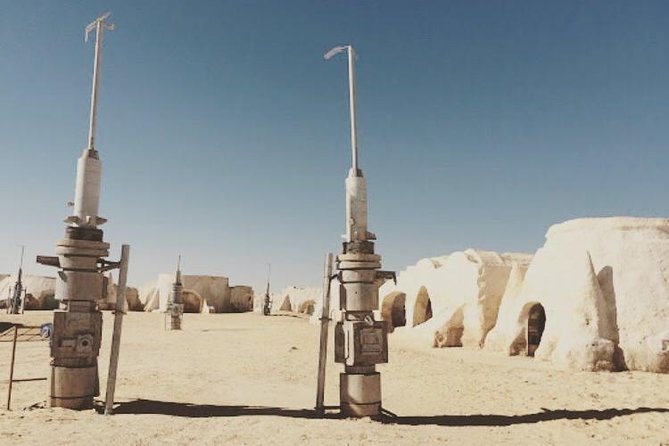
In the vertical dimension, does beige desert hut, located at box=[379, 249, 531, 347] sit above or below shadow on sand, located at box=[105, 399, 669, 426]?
above

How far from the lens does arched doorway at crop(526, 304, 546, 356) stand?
15.2 metres

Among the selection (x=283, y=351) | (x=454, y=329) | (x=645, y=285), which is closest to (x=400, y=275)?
(x=454, y=329)

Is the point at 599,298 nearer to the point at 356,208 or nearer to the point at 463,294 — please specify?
the point at 463,294

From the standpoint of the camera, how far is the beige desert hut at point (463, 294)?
58.5 feet

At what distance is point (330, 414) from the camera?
7367mm

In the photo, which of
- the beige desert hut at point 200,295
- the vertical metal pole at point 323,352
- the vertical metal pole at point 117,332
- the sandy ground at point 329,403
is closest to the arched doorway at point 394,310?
the sandy ground at point 329,403

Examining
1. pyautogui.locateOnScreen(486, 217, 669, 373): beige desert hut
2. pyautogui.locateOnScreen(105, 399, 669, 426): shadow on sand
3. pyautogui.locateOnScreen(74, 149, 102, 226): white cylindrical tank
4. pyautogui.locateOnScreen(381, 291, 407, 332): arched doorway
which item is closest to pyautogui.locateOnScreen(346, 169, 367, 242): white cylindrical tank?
pyautogui.locateOnScreen(105, 399, 669, 426): shadow on sand

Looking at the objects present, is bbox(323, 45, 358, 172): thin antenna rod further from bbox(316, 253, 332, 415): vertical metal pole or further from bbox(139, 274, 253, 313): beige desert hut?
bbox(139, 274, 253, 313): beige desert hut

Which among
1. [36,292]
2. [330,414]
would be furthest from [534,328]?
[36,292]

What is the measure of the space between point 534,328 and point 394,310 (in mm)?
12143

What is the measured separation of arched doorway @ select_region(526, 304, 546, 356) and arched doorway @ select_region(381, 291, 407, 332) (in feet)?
30.8

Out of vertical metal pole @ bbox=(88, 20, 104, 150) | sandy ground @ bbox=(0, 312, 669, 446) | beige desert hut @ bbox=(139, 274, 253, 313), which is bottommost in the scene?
sandy ground @ bbox=(0, 312, 669, 446)

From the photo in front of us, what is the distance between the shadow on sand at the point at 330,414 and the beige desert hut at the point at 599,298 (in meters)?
4.83

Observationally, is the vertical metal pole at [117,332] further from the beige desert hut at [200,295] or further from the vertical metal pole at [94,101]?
the beige desert hut at [200,295]
